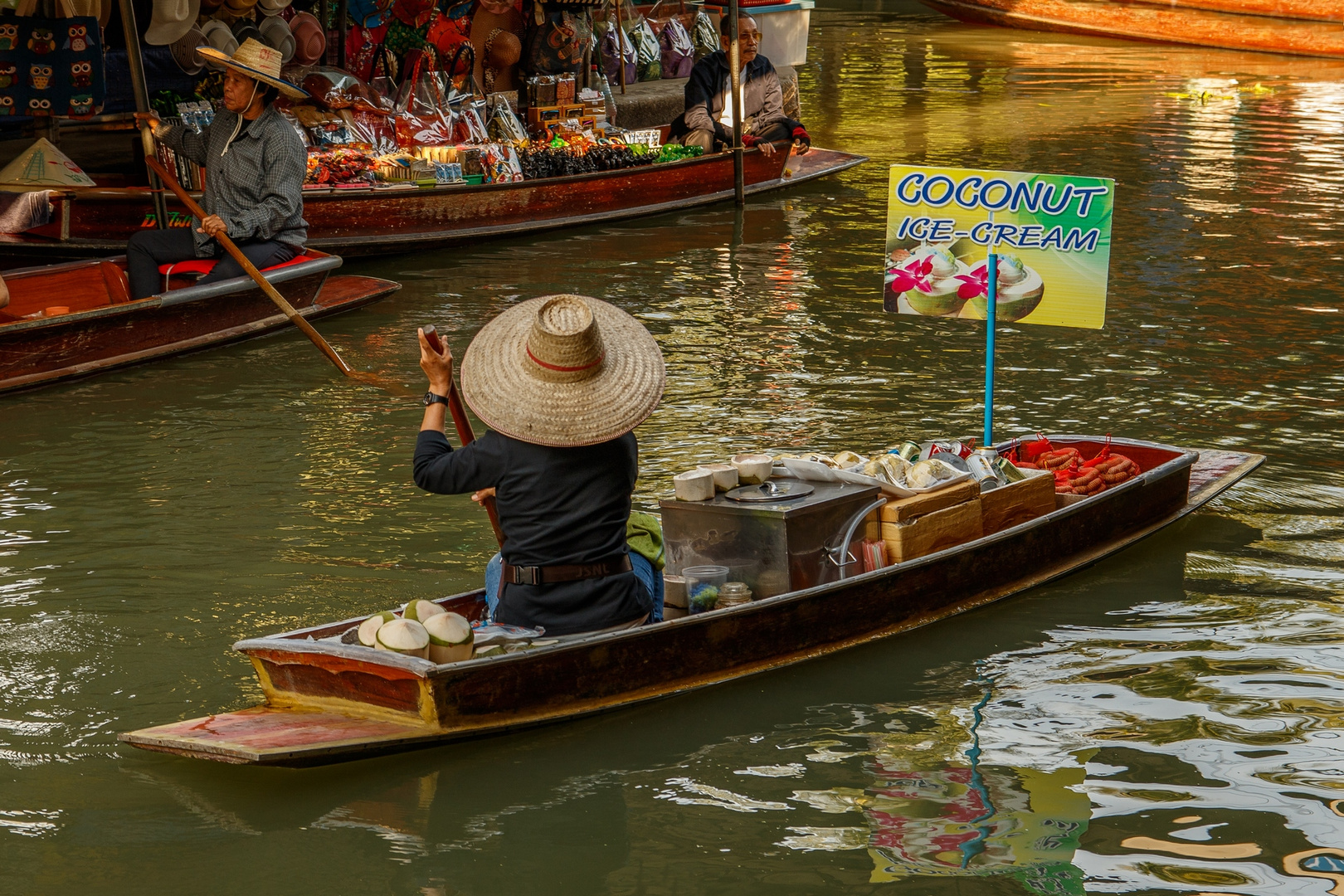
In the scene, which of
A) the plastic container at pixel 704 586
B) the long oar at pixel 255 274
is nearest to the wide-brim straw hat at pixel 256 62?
the long oar at pixel 255 274

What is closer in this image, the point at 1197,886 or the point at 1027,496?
the point at 1197,886

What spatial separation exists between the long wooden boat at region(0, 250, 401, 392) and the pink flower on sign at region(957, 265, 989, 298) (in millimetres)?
4100

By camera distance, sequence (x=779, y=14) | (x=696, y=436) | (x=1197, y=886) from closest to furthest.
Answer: (x=1197, y=886) → (x=696, y=436) → (x=779, y=14)

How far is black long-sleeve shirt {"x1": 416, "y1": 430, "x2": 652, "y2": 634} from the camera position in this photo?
4.23 m

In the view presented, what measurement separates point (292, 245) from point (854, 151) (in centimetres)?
816

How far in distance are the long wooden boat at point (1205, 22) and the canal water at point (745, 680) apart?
15.5 metres

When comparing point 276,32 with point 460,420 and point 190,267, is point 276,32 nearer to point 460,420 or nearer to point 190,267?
point 190,267

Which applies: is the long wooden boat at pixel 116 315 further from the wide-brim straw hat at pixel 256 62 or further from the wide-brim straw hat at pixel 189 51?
the wide-brim straw hat at pixel 189 51

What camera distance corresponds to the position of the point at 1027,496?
18.1 ft

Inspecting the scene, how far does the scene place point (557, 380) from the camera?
4203 millimetres

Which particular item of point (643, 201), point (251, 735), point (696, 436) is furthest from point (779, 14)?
point (251, 735)

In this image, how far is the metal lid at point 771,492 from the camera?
490 cm

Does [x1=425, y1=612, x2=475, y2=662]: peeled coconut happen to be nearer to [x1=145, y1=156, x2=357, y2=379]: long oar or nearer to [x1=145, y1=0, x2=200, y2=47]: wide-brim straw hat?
[x1=145, y1=156, x2=357, y2=379]: long oar

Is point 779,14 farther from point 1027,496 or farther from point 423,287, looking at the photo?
point 1027,496
